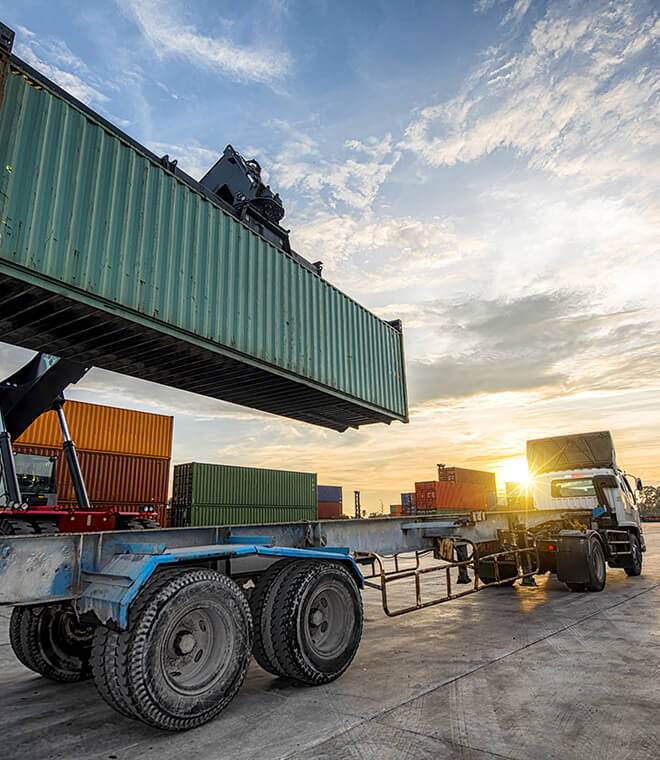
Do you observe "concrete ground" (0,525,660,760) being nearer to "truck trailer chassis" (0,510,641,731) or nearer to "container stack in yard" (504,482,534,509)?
"truck trailer chassis" (0,510,641,731)

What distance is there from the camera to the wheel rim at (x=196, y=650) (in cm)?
388

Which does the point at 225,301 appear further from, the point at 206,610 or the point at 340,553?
the point at 206,610

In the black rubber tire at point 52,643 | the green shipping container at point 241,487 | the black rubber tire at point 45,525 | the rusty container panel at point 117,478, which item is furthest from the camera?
the green shipping container at point 241,487

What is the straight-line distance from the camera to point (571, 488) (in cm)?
1188

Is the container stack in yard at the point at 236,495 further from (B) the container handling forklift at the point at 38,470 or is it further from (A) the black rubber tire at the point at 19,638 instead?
(A) the black rubber tire at the point at 19,638

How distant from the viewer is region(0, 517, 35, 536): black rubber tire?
7.73 metres

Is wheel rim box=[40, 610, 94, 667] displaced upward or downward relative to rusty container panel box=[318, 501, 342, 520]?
downward

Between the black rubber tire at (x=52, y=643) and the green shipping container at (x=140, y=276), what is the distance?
349cm

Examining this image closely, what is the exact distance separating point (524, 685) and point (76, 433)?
16.9 meters

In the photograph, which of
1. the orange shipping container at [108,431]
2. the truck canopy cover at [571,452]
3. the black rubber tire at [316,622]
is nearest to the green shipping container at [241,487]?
the orange shipping container at [108,431]

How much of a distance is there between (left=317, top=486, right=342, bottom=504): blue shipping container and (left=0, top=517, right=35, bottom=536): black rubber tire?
33739 millimetres

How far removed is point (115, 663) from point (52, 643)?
7.30 ft

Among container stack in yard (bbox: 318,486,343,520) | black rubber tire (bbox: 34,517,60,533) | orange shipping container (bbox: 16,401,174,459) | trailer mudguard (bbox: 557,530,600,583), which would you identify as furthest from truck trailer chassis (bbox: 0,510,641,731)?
container stack in yard (bbox: 318,486,343,520)

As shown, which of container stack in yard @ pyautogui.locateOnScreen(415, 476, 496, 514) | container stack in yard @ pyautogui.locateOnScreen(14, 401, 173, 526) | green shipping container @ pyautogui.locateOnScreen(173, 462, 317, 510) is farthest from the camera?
container stack in yard @ pyautogui.locateOnScreen(415, 476, 496, 514)
